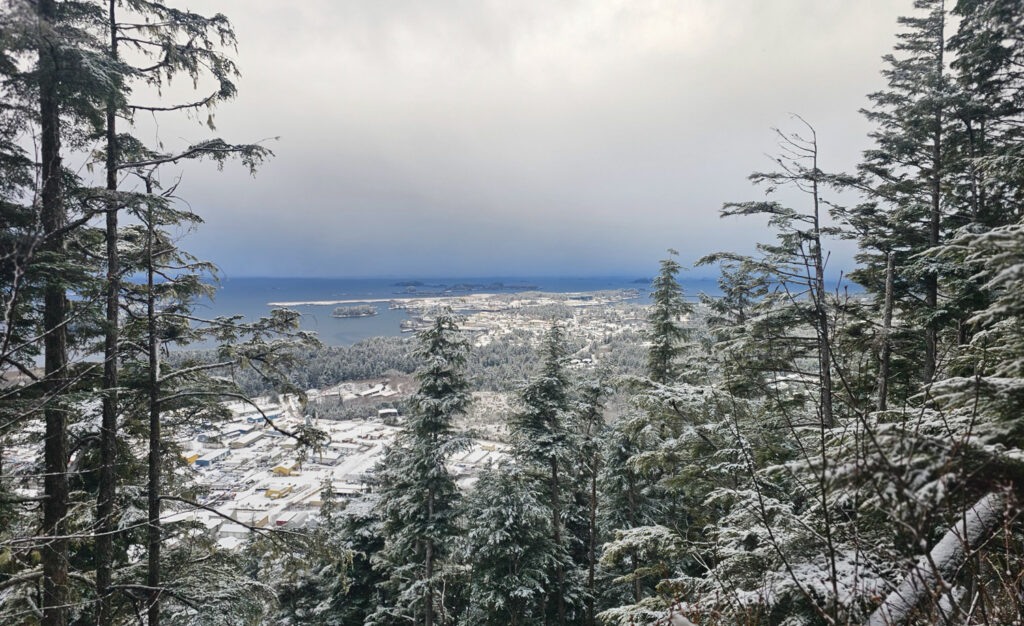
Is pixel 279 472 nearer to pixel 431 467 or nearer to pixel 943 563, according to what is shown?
pixel 431 467

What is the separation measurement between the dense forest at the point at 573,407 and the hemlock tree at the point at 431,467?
0.25 feet

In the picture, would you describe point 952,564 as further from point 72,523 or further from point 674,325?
point 674,325

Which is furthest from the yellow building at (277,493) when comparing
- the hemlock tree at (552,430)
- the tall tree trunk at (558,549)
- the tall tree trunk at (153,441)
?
the tall tree trunk at (153,441)

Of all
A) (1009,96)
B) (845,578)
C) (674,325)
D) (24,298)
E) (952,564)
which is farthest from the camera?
(674,325)

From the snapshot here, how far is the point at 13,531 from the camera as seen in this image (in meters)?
5.22

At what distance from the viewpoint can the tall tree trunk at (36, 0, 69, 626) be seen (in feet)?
13.6

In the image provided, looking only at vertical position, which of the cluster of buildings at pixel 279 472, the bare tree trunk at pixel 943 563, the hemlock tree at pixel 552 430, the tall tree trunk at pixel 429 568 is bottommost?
the cluster of buildings at pixel 279 472

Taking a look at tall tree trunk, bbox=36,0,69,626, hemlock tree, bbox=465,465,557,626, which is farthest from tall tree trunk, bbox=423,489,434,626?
tall tree trunk, bbox=36,0,69,626

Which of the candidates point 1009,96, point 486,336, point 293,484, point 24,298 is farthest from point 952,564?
point 486,336

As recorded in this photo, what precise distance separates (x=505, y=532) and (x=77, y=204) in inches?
369

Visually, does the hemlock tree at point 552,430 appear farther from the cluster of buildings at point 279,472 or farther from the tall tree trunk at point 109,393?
the cluster of buildings at point 279,472

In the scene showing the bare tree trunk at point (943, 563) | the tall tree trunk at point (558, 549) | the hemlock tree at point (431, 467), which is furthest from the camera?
the tall tree trunk at point (558, 549)

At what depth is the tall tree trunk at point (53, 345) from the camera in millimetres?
4160

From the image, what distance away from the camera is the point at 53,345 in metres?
4.46
